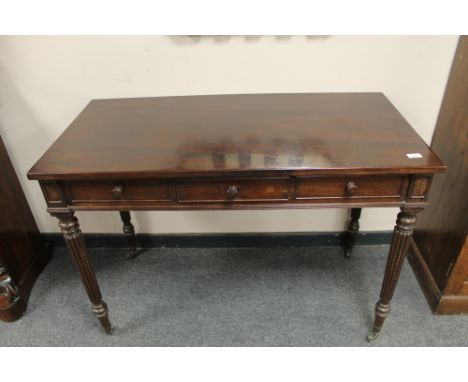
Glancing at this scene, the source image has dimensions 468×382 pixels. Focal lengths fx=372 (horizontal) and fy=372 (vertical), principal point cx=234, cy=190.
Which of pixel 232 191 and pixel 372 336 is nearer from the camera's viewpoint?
pixel 232 191

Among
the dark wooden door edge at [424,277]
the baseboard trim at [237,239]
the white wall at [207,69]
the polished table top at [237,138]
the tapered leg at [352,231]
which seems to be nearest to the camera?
the polished table top at [237,138]

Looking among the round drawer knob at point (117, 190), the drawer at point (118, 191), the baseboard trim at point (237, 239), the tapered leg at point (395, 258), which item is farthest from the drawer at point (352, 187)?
the baseboard trim at point (237, 239)

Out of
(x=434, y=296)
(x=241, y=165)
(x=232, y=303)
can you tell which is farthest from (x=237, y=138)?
(x=434, y=296)

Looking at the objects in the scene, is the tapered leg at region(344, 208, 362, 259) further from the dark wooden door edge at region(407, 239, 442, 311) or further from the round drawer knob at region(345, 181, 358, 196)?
the round drawer knob at region(345, 181, 358, 196)

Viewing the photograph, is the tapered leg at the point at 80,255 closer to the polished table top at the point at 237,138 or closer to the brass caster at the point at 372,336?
the polished table top at the point at 237,138

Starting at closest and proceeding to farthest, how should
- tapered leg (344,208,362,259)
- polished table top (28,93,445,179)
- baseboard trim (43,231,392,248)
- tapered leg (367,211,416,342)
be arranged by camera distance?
polished table top (28,93,445,179) < tapered leg (367,211,416,342) < tapered leg (344,208,362,259) < baseboard trim (43,231,392,248)

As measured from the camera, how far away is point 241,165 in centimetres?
112

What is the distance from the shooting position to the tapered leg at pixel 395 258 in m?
1.23

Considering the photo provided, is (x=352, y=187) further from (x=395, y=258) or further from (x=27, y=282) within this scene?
(x=27, y=282)

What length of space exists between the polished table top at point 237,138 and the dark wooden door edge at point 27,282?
88cm

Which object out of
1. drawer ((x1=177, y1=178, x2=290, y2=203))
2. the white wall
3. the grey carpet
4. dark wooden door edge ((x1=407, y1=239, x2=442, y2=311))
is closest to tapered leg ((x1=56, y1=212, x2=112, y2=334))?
the grey carpet

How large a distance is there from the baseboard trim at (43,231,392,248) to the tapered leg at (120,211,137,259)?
6 centimetres

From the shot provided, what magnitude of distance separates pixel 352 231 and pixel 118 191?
1.24 meters

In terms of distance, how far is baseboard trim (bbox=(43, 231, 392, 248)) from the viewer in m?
2.02
